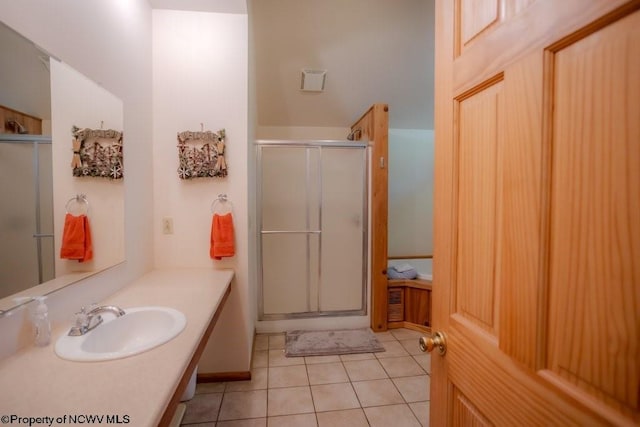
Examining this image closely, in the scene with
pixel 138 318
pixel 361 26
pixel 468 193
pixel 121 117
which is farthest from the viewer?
pixel 361 26

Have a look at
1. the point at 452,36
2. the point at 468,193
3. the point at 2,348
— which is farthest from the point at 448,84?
the point at 2,348

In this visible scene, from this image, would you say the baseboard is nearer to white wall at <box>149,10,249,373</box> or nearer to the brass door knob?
white wall at <box>149,10,249,373</box>

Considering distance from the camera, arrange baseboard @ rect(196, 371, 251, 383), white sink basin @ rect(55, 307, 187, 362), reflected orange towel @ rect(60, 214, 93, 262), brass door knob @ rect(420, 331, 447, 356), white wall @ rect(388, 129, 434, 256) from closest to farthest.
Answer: brass door knob @ rect(420, 331, 447, 356)
white sink basin @ rect(55, 307, 187, 362)
reflected orange towel @ rect(60, 214, 93, 262)
baseboard @ rect(196, 371, 251, 383)
white wall @ rect(388, 129, 434, 256)

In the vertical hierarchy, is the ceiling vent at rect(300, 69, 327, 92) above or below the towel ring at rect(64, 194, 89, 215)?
above

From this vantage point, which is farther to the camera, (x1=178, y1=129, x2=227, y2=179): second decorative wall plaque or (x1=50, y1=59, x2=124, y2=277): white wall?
(x1=178, y1=129, x2=227, y2=179): second decorative wall plaque

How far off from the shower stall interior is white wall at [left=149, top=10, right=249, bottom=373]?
0.95 metres

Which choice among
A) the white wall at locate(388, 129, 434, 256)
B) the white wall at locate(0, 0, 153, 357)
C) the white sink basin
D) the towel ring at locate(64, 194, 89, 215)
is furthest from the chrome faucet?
the white wall at locate(388, 129, 434, 256)

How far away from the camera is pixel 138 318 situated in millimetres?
1274

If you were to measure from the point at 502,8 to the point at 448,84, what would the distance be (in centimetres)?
21

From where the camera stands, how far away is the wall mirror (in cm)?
90

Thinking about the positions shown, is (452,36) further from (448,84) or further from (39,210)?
(39,210)

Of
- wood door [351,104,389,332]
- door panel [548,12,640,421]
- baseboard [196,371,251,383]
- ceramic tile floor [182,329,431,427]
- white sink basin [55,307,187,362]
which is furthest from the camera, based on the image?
wood door [351,104,389,332]

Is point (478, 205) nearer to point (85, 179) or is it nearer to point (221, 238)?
point (85, 179)

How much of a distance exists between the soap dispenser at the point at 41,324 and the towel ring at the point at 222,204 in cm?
114
